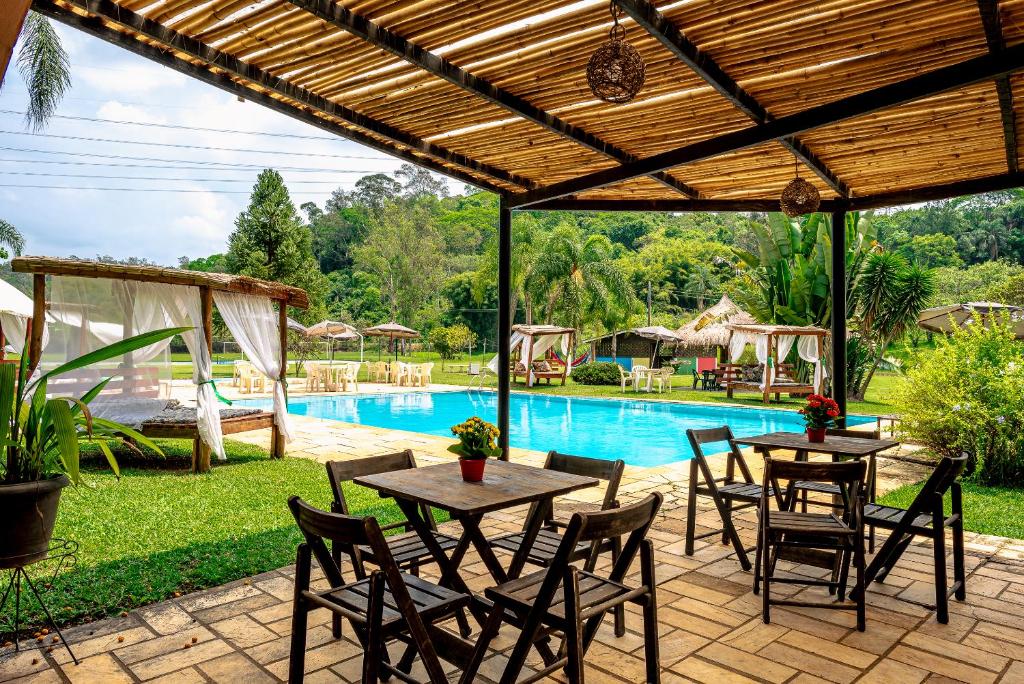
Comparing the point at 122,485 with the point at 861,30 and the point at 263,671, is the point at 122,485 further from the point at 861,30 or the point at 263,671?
the point at 861,30

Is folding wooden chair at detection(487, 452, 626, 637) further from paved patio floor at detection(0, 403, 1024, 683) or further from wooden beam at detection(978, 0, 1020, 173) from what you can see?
wooden beam at detection(978, 0, 1020, 173)

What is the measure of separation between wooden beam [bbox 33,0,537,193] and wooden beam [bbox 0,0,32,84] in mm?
1800

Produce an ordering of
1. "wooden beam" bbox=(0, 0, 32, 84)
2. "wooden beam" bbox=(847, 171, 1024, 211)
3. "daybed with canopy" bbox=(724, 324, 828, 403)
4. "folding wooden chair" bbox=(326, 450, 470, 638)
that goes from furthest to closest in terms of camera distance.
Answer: "daybed with canopy" bbox=(724, 324, 828, 403)
"wooden beam" bbox=(847, 171, 1024, 211)
"folding wooden chair" bbox=(326, 450, 470, 638)
"wooden beam" bbox=(0, 0, 32, 84)

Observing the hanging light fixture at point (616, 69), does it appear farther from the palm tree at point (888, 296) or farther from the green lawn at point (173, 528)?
the palm tree at point (888, 296)

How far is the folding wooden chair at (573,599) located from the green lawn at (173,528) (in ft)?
7.00

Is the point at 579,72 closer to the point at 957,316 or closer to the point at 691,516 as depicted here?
the point at 691,516

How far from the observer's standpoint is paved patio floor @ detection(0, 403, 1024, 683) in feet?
9.08

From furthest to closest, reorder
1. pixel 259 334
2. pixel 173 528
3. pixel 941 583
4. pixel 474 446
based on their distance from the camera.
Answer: pixel 259 334 < pixel 173 528 < pixel 941 583 < pixel 474 446

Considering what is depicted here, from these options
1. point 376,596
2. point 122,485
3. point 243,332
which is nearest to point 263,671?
point 376,596

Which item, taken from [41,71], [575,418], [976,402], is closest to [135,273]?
[976,402]

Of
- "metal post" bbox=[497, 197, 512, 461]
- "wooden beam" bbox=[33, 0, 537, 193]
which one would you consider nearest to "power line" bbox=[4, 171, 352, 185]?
"metal post" bbox=[497, 197, 512, 461]

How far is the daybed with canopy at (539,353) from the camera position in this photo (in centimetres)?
2023

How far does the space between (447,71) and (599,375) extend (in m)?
18.3

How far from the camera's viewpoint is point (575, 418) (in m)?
14.8
